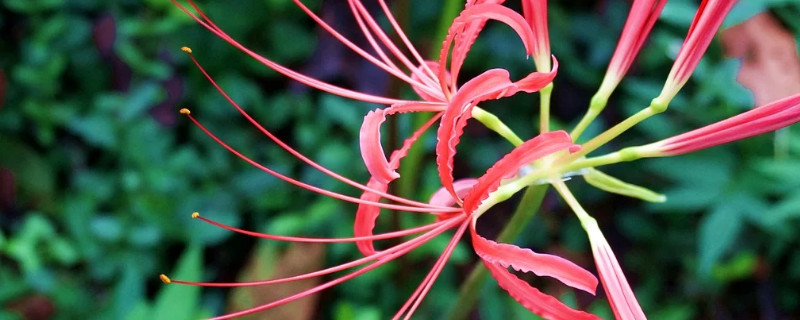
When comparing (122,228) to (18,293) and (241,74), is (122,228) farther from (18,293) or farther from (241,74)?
(241,74)

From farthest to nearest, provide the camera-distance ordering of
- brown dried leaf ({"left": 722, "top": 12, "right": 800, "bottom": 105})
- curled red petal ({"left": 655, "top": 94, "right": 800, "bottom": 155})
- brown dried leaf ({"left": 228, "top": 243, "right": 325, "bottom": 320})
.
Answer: brown dried leaf ({"left": 228, "top": 243, "right": 325, "bottom": 320}), brown dried leaf ({"left": 722, "top": 12, "right": 800, "bottom": 105}), curled red petal ({"left": 655, "top": 94, "right": 800, "bottom": 155})

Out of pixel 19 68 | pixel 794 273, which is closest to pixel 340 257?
pixel 19 68

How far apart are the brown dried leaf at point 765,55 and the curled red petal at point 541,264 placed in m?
0.64

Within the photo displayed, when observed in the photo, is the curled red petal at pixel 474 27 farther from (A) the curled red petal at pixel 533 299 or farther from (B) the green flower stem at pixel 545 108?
(A) the curled red petal at pixel 533 299

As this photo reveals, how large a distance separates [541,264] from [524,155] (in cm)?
9

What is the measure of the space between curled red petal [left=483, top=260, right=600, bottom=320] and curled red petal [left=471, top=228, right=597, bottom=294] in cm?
1

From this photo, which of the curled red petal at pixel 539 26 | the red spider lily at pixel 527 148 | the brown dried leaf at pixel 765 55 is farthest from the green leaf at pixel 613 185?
the brown dried leaf at pixel 765 55

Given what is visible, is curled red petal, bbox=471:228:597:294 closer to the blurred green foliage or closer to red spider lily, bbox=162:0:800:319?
red spider lily, bbox=162:0:800:319

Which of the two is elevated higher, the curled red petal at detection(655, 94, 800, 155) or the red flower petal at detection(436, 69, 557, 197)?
the curled red petal at detection(655, 94, 800, 155)

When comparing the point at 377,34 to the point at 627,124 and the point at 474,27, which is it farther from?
the point at 627,124

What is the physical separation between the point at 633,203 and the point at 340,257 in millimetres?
631

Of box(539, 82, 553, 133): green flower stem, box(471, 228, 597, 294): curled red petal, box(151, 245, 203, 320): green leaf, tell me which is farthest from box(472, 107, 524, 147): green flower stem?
box(151, 245, 203, 320): green leaf

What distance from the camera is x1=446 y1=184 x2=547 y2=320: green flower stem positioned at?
0.75m

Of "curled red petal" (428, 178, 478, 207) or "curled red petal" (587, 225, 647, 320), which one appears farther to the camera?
"curled red petal" (428, 178, 478, 207)
